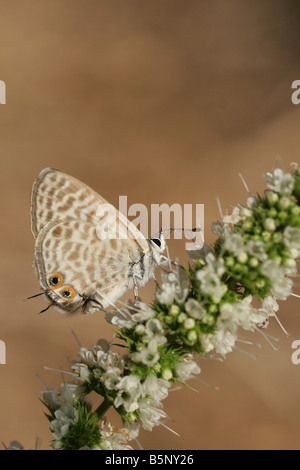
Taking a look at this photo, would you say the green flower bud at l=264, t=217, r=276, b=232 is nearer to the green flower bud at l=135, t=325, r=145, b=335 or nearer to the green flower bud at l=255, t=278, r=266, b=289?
the green flower bud at l=255, t=278, r=266, b=289

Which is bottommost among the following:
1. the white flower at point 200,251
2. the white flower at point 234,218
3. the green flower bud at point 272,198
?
the white flower at point 200,251

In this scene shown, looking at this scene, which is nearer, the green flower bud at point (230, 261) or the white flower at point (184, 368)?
the green flower bud at point (230, 261)

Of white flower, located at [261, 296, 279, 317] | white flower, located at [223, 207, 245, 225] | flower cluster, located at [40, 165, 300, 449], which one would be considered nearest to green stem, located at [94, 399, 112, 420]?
flower cluster, located at [40, 165, 300, 449]

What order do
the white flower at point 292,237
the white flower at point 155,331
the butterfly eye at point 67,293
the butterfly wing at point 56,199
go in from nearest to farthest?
the white flower at point 292,237 → the white flower at point 155,331 → the butterfly eye at point 67,293 → the butterfly wing at point 56,199

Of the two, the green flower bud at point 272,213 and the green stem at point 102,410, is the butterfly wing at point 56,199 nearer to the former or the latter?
the green stem at point 102,410

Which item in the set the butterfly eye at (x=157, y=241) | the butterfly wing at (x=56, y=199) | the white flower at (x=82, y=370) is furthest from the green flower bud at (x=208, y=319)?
the butterfly wing at (x=56, y=199)

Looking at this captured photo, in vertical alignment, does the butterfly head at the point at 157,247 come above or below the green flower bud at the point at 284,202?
below

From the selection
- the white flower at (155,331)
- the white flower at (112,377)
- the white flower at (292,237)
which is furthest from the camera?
the white flower at (112,377)

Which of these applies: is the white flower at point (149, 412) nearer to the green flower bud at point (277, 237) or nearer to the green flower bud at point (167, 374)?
the green flower bud at point (167, 374)

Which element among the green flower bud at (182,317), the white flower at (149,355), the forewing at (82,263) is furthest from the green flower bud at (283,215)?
the forewing at (82,263)

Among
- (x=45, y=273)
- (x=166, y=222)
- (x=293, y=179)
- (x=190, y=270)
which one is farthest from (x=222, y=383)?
(x=293, y=179)
